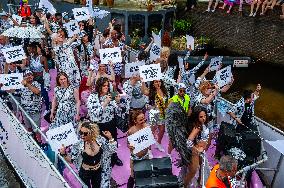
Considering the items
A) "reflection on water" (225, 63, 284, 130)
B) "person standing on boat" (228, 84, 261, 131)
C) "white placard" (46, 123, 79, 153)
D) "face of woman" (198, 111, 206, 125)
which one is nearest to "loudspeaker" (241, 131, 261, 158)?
"person standing on boat" (228, 84, 261, 131)

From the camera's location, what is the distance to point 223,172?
5.73 metres

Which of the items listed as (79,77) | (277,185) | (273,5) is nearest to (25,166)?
(79,77)

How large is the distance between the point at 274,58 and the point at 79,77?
37.2 feet

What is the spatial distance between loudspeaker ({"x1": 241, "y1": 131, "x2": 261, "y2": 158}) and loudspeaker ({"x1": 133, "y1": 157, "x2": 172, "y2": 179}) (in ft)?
6.32

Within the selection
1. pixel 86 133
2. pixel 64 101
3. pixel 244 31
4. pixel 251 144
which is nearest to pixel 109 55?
pixel 64 101

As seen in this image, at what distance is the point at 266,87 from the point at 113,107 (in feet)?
35.8

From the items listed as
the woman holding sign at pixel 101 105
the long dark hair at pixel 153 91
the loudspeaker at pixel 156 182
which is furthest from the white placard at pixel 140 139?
the long dark hair at pixel 153 91

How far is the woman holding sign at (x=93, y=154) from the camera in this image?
21.4 ft

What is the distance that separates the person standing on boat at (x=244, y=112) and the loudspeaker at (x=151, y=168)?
7.77 ft

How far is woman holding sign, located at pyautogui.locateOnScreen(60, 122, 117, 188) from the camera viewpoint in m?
6.52

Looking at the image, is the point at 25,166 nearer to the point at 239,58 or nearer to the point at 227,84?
the point at 227,84

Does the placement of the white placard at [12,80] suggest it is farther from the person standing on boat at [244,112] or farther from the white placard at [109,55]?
the person standing on boat at [244,112]

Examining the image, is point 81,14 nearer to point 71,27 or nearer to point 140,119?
point 71,27

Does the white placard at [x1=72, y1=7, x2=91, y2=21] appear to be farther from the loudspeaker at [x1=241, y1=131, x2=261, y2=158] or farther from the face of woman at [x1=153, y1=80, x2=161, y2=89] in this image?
the loudspeaker at [x1=241, y1=131, x2=261, y2=158]
